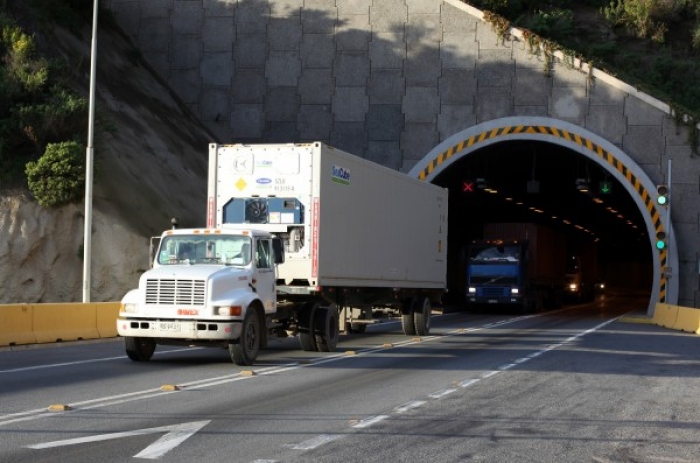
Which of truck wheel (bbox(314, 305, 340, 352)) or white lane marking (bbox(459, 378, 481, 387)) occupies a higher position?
truck wheel (bbox(314, 305, 340, 352))

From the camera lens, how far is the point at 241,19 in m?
44.4

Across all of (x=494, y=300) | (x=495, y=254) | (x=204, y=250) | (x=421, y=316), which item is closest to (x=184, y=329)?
(x=204, y=250)

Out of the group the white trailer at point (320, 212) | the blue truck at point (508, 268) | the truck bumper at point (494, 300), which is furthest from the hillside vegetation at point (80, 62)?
the white trailer at point (320, 212)

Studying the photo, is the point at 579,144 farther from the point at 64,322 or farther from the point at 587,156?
the point at 64,322

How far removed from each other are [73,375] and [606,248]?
288 feet

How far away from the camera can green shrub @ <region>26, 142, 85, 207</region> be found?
106 ft

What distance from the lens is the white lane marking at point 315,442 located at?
409 inches

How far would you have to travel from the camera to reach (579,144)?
1623 inches

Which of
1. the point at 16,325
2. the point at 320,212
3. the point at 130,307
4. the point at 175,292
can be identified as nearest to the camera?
the point at 175,292

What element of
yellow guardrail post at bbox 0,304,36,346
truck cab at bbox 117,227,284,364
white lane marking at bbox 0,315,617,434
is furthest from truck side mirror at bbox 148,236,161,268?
yellow guardrail post at bbox 0,304,36,346

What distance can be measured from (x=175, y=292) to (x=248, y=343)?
5.17ft

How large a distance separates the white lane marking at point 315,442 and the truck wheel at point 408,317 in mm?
17388

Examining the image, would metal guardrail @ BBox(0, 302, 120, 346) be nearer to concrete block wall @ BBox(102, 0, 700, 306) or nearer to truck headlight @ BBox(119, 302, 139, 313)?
truck headlight @ BBox(119, 302, 139, 313)

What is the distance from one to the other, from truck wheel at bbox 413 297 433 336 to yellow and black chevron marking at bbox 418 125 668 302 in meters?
13.6
